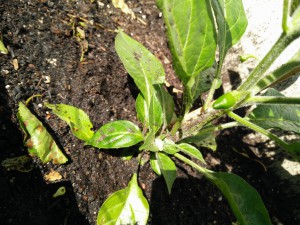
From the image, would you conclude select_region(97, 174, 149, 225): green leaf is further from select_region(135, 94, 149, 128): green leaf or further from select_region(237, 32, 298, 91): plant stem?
select_region(237, 32, 298, 91): plant stem

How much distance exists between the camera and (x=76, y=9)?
5.41 feet

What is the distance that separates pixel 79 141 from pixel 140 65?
50 centimetres

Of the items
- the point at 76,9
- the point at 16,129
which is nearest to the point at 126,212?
the point at 16,129

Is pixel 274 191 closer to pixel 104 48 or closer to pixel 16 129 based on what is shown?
pixel 104 48

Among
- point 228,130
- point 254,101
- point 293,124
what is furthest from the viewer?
point 228,130

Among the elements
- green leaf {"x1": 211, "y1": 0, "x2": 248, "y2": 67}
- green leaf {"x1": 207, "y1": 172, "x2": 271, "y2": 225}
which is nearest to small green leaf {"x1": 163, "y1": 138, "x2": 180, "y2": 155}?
green leaf {"x1": 207, "y1": 172, "x2": 271, "y2": 225}

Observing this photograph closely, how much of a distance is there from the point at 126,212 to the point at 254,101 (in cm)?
78

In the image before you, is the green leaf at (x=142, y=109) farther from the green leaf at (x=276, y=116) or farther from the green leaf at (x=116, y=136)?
the green leaf at (x=276, y=116)

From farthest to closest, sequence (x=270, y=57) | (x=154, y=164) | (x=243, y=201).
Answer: (x=154, y=164) < (x=243, y=201) < (x=270, y=57)

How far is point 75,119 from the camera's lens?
1.25 m

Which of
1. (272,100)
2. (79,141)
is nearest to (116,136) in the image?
(79,141)

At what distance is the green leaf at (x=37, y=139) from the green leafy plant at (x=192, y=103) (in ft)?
0.35

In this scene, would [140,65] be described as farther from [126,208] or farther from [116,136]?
[126,208]

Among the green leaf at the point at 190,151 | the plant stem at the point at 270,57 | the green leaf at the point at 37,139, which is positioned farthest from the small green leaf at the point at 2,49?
the plant stem at the point at 270,57
